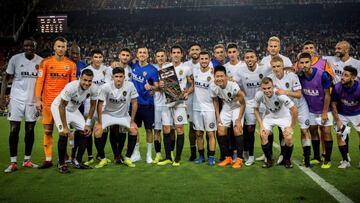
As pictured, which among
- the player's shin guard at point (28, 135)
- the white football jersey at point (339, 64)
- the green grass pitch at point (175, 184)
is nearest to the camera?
the green grass pitch at point (175, 184)

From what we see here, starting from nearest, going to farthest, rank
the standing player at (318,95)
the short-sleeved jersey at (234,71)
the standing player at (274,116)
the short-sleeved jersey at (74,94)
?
the short-sleeved jersey at (74,94)
the standing player at (274,116)
the standing player at (318,95)
the short-sleeved jersey at (234,71)

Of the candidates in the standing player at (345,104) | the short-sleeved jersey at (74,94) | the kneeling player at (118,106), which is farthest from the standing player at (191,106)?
the standing player at (345,104)

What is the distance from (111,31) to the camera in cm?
3572

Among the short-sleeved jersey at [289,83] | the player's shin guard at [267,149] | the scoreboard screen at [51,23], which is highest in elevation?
the scoreboard screen at [51,23]

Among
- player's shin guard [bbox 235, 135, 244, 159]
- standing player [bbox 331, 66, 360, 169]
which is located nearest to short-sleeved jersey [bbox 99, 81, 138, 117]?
player's shin guard [bbox 235, 135, 244, 159]

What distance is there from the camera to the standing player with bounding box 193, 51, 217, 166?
263 inches

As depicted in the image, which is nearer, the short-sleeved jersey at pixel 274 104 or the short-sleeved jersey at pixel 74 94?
the short-sleeved jersey at pixel 74 94

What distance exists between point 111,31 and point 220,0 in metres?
11.0

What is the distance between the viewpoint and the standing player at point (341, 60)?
7111mm

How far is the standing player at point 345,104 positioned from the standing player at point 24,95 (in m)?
5.22

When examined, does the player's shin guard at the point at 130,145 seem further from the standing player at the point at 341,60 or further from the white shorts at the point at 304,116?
the standing player at the point at 341,60

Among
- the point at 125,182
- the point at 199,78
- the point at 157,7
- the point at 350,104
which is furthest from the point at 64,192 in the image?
the point at 157,7

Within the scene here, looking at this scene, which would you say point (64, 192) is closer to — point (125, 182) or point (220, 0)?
point (125, 182)

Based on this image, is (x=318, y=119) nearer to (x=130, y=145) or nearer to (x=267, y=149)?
(x=267, y=149)
